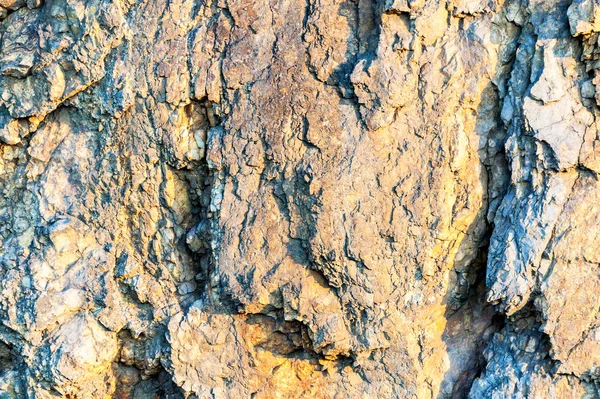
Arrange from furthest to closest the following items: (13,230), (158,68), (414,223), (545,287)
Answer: (13,230)
(158,68)
(414,223)
(545,287)

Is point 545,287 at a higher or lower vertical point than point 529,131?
lower

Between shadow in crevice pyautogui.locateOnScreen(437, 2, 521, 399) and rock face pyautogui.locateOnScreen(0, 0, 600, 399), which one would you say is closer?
rock face pyautogui.locateOnScreen(0, 0, 600, 399)

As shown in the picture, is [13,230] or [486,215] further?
[13,230]

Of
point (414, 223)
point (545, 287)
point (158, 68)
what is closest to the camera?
point (545, 287)

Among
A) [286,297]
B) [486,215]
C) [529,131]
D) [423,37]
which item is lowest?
[286,297]

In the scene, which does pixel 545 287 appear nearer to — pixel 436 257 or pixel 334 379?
pixel 436 257

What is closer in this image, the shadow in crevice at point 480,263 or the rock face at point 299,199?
the rock face at point 299,199

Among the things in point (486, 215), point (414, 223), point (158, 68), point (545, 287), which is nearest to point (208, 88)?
point (158, 68)
